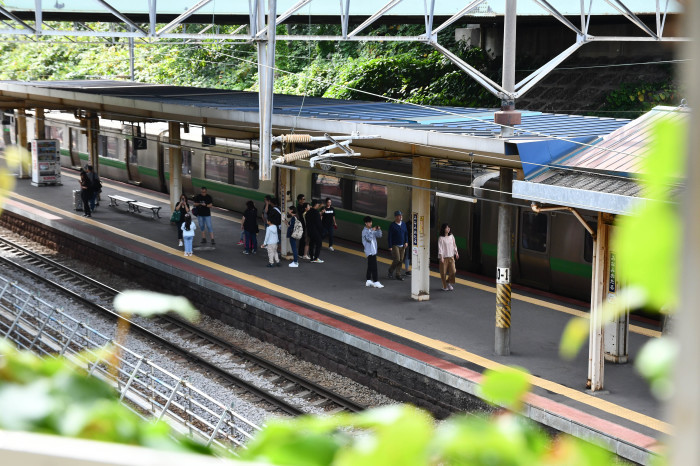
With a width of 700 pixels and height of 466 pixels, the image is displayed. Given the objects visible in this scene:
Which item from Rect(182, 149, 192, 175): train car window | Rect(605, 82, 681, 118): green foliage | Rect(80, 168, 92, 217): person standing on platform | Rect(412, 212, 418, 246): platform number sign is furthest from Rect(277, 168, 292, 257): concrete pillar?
Rect(605, 82, 681, 118): green foliage

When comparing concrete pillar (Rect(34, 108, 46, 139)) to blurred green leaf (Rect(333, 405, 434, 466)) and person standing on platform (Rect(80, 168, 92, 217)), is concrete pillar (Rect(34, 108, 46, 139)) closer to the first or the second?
person standing on platform (Rect(80, 168, 92, 217))

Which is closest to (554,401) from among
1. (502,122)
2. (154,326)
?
(502,122)

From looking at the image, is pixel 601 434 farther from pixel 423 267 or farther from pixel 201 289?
pixel 201 289

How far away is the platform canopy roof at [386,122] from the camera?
11820mm

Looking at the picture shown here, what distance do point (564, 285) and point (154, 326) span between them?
7875 mm

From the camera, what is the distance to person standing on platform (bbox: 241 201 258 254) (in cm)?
1922

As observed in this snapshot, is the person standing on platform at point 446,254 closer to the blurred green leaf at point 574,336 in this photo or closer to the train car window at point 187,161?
the train car window at point 187,161

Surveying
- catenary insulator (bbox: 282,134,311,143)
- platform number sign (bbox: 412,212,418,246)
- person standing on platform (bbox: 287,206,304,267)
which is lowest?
person standing on platform (bbox: 287,206,304,267)

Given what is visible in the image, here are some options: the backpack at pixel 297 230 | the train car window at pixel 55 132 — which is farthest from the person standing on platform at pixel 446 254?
the train car window at pixel 55 132

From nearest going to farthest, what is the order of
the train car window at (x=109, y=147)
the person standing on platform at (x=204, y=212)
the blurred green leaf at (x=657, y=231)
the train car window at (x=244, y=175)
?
the blurred green leaf at (x=657, y=231) → the person standing on platform at (x=204, y=212) → the train car window at (x=244, y=175) → the train car window at (x=109, y=147)

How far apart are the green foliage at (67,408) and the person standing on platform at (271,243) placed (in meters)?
17.1

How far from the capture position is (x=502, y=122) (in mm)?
11766

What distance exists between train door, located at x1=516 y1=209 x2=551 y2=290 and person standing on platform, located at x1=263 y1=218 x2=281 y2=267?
511 cm

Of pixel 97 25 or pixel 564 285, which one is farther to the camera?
pixel 97 25
